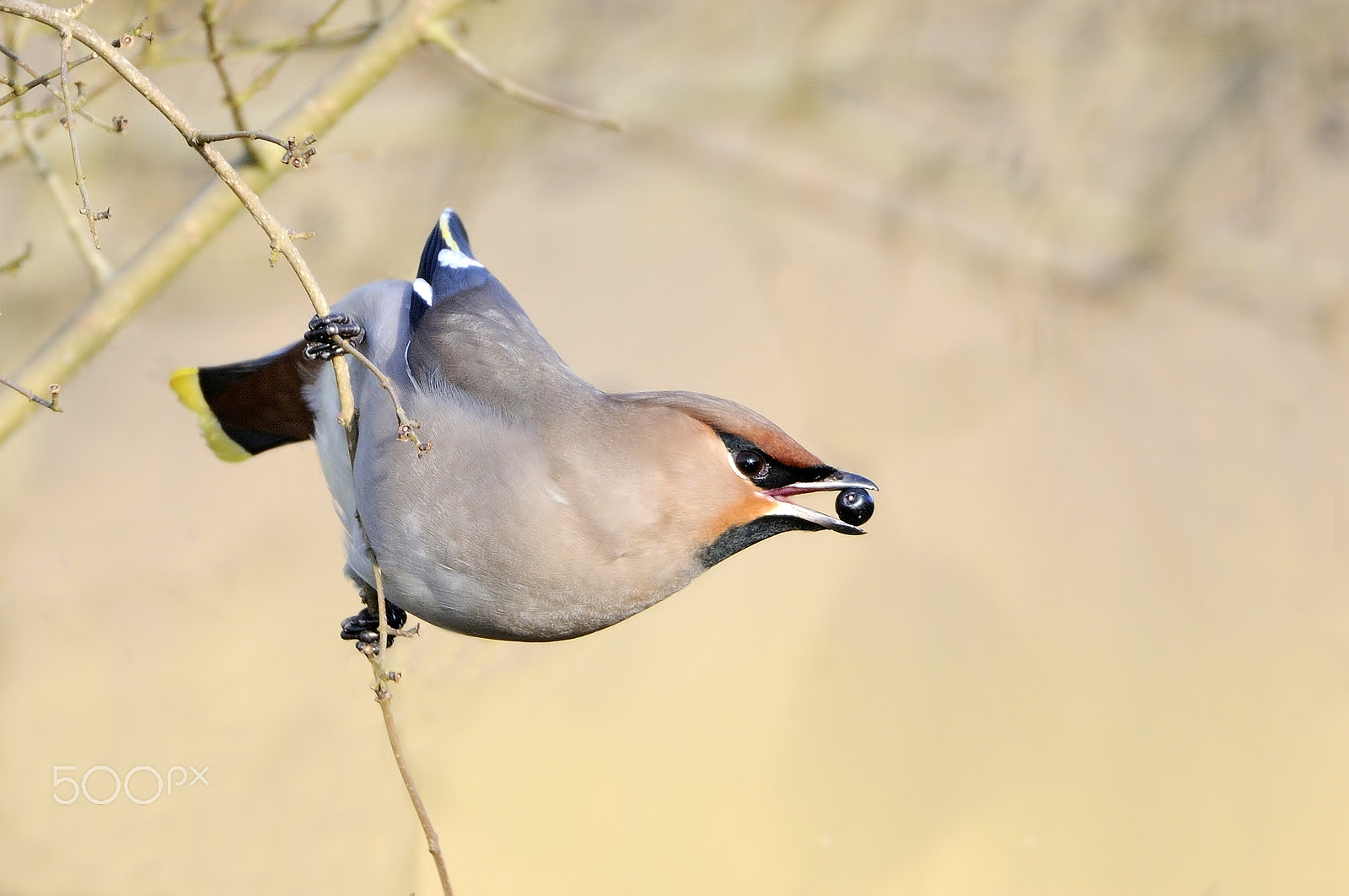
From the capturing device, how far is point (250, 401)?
9.04 feet

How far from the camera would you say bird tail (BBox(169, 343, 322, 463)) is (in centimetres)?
262

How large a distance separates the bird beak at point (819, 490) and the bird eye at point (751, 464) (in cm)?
3

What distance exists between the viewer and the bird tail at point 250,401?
2.62m

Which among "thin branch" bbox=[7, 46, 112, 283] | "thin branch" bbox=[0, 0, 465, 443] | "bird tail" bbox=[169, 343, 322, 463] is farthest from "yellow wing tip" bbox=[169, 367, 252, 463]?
"thin branch" bbox=[7, 46, 112, 283]

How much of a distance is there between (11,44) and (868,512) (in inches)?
88.5

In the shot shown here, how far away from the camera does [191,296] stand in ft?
18.2

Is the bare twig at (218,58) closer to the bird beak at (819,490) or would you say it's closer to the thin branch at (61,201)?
the thin branch at (61,201)

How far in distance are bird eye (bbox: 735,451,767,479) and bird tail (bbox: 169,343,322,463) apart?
38.9 inches

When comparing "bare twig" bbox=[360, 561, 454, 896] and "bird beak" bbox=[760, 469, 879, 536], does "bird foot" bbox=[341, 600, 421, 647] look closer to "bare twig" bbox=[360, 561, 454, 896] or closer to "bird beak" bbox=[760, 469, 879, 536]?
"bare twig" bbox=[360, 561, 454, 896]

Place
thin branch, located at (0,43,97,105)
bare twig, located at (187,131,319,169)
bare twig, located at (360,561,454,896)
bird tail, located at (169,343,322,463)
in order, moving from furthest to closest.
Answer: bird tail, located at (169,343,322,463) → bare twig, located at (360,561,454,896) → thin branch, located at (0,43,97,105) → bare twig, located at (187,131,319,169)

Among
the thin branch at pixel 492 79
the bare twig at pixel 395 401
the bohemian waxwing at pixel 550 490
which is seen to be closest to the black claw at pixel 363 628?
the bohemian waxwing at pixel 550 490

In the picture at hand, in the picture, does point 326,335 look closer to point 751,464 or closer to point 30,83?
point 30,83

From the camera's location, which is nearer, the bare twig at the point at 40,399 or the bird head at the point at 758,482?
the bare twig at the point at 40,399

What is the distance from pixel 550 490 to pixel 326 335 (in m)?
0.45
